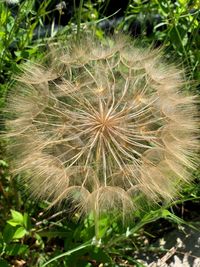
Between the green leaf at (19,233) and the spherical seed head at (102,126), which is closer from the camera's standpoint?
the spherical seed head at (102,126)

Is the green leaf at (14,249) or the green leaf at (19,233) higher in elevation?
the green leaf at (19,233)

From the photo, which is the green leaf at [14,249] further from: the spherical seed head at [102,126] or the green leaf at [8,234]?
the spherical seed head at [102,126]

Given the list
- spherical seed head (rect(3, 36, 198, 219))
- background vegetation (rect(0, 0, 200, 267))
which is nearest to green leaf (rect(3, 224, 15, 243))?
background vegetation (rect(0, 0, 200, 267))

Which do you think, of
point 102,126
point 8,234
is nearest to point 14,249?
point 8,234

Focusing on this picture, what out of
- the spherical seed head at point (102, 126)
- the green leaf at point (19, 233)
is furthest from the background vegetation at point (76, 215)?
the spherical seed head at point (102, 126)

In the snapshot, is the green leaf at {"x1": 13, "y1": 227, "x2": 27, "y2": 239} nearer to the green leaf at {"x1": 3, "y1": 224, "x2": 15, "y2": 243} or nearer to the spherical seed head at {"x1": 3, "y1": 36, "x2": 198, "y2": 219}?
the green leaf at {"x1": 3, "y1": 224, "x2": 15, "y2": 243}

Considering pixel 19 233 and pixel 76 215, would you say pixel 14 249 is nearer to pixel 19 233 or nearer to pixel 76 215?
pixel 19 233

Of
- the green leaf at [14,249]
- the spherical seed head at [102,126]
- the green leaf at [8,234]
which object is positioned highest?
the spherical seed head at [102,126]
